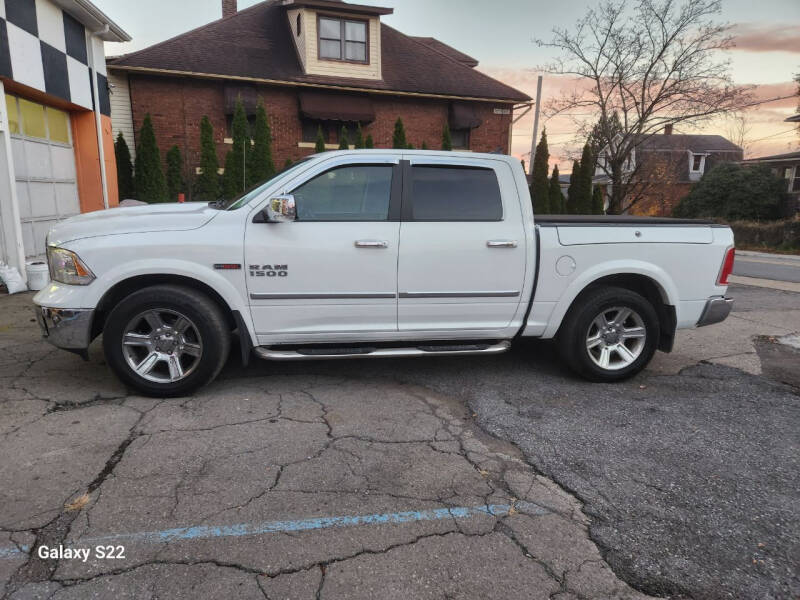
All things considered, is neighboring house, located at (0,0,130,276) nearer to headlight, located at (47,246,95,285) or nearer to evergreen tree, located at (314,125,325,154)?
headlight, located at (47,246,95,285)

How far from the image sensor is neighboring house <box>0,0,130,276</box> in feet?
25.7

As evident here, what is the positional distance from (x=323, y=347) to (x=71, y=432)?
1.86m

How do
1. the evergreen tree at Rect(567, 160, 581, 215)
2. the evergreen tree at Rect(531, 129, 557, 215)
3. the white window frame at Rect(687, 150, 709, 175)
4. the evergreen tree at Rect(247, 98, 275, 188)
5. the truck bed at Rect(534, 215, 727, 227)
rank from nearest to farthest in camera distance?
1. the truck bed at Rect(534, 215, 727, 227)
2. the evergreen tree at Rect(247, 98, 275, 188)
3. the evergreen tree at Rect(531, 129, 557, 215)
4. the evergreen tree at Rect(567, 160, 581, 215)
5. the white window frame at Rect(687, 150, 709, 175)

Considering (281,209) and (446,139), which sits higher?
(446,139)

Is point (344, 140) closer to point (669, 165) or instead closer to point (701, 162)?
point (669, 165)

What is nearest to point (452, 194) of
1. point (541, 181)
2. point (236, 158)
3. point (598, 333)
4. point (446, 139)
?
point (598, 333)

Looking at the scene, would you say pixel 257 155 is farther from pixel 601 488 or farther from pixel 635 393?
pixel 601 488

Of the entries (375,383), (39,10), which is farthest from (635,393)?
(39,10)

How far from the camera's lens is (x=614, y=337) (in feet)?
15.4

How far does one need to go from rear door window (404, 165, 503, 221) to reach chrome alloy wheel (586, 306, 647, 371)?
131 centimetres

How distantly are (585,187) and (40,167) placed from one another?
1797cm

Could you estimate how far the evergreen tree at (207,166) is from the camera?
15906 millimetres

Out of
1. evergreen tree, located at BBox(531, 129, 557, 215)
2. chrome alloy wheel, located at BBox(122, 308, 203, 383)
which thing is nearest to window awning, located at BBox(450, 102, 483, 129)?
evergreen tree, located at BBox(531, 129, 557, 215)

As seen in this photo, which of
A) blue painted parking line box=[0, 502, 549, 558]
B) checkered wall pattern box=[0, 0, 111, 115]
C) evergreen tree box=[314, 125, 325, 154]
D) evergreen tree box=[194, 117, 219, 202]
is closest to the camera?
blue painted parking line box=[0, 502, 549, 558]
